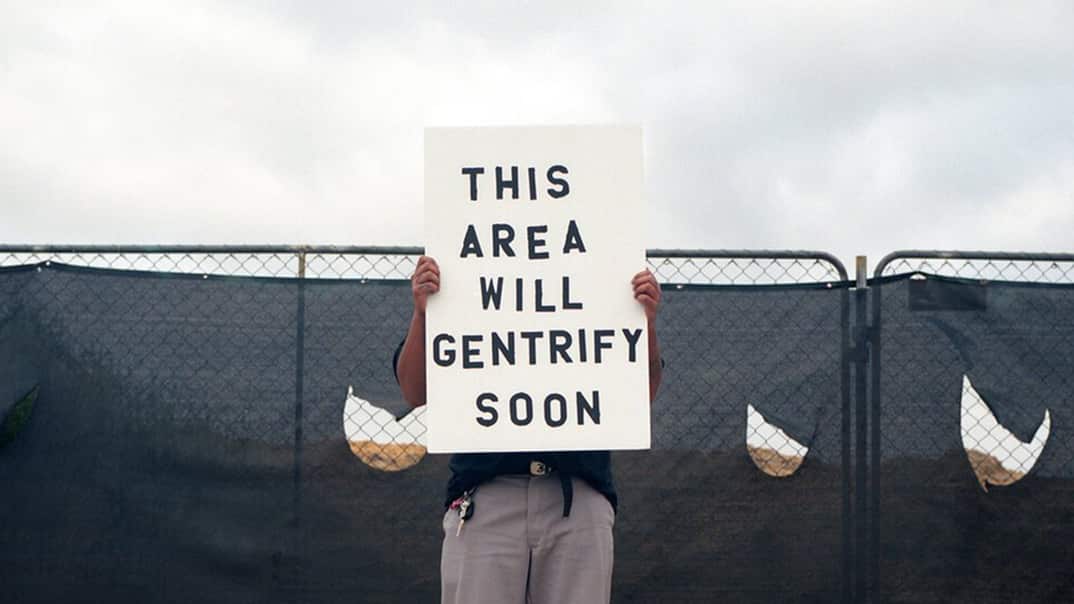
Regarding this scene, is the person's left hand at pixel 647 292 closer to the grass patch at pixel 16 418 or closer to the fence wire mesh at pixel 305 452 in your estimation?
the fence wire mesh at pixel 305 452

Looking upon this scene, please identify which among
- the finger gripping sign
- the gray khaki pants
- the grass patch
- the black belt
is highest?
the finger gripping sign

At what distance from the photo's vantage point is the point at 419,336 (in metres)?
3.18

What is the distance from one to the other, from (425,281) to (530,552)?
0.81 metres

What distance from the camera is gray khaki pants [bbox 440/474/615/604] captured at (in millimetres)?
2955

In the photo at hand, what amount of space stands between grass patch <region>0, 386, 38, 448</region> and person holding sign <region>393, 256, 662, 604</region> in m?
2.70

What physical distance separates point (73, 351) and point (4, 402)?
0.37m

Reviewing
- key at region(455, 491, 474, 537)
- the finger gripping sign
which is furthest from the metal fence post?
key at region(455, 491, 474, 537)

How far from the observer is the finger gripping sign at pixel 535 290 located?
308 cm

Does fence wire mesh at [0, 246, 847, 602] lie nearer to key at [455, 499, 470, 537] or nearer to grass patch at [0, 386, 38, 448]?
grass patch at [0, 386, 38, 448]

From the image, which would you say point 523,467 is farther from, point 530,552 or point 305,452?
point 305,452

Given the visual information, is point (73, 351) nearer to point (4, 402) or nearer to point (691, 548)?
point (4, 402)

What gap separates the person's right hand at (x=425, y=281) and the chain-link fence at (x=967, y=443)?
2661 mm

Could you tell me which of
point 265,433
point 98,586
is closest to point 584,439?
point 265,433

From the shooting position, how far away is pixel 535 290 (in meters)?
3.14
